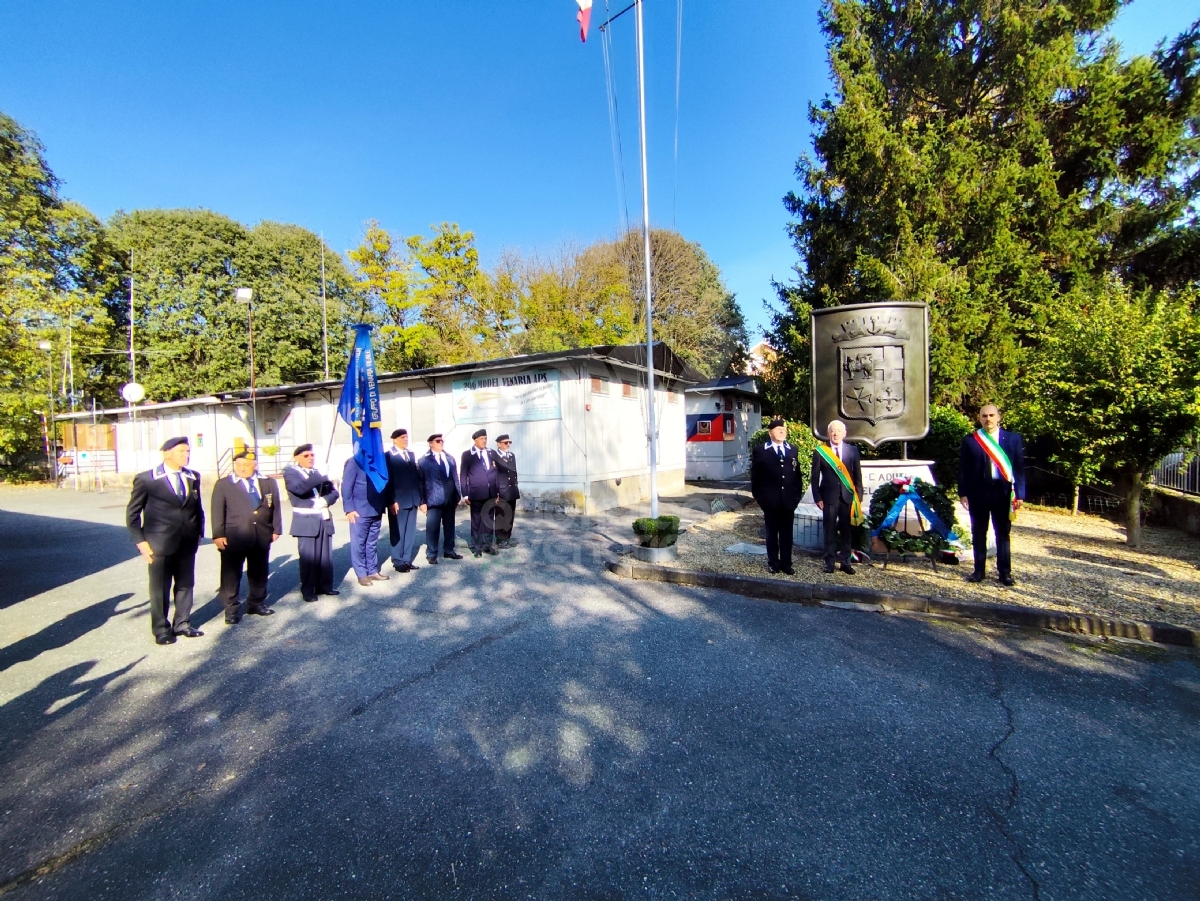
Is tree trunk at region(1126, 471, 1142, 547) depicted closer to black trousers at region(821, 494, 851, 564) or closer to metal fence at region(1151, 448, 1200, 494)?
metal fence at region(1151, 448, 1200, 494)

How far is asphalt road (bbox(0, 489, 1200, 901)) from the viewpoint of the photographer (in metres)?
2.30

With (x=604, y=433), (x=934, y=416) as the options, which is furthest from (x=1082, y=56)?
(x=604, y=433)

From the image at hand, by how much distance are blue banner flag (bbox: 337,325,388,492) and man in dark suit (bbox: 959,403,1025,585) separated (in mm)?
6480

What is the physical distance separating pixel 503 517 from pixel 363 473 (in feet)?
8.81

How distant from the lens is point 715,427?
2102cm

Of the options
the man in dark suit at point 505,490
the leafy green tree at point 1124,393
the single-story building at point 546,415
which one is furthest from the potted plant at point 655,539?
the single-story building at point 546,415

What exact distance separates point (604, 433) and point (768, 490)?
23.4 feet

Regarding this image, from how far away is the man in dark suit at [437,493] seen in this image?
8.03 metres

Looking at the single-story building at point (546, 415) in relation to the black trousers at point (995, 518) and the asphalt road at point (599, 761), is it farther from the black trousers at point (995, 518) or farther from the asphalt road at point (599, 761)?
the black trousers at point (995, 518)

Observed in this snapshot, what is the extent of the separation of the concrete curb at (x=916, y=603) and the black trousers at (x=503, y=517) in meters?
2.51

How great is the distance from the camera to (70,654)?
4.87 m

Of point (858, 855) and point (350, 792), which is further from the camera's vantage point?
point (350, 792)

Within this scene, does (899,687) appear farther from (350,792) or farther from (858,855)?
(350,792)

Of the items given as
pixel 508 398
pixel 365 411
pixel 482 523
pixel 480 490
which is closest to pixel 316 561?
pixel 365 411
